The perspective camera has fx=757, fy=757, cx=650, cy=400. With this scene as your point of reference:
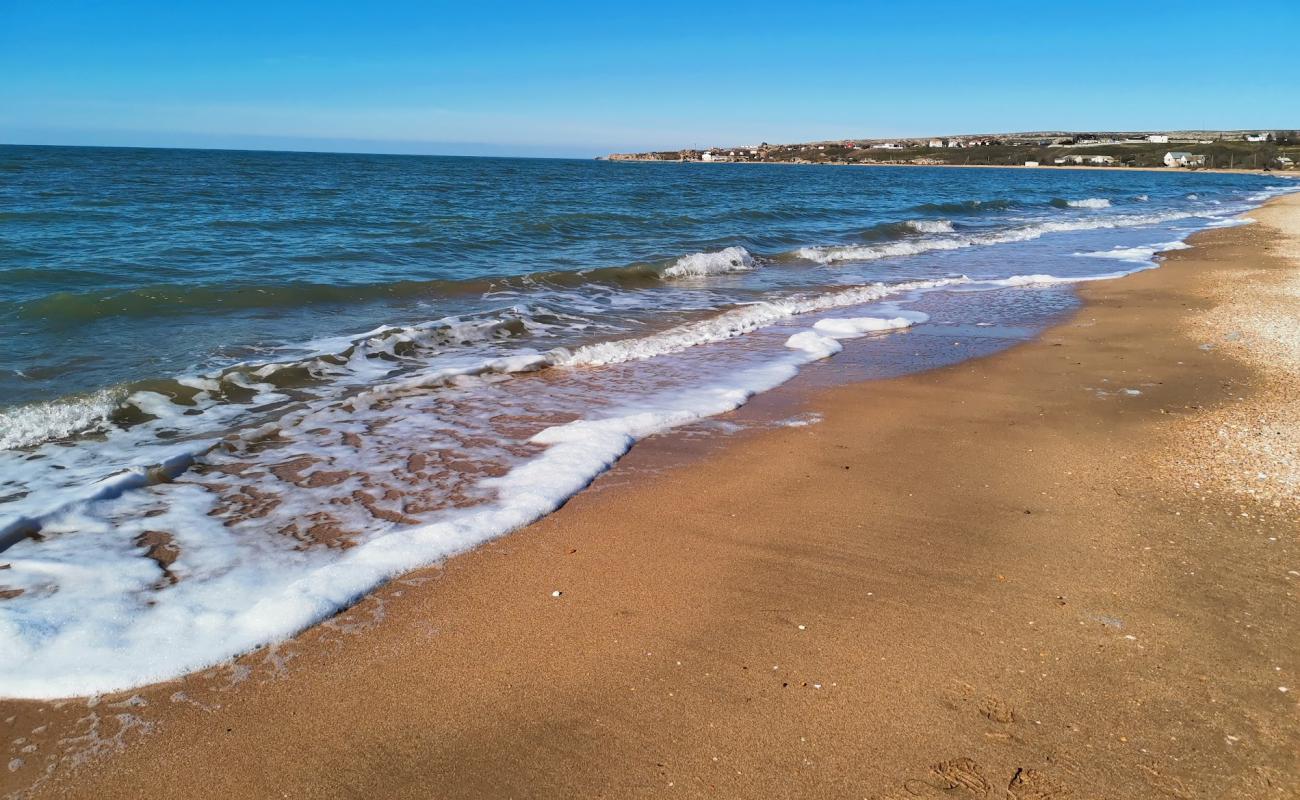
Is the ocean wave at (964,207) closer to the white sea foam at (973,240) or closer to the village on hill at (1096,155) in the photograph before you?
the white sea foam at (973,240)

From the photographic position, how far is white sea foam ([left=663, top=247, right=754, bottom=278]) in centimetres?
1468

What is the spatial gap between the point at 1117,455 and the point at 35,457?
7.36 metres

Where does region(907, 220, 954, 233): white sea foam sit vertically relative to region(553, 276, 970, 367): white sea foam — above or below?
above

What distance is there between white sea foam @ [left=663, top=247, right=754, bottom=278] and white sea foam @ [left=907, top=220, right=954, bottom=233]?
9535 millimetres

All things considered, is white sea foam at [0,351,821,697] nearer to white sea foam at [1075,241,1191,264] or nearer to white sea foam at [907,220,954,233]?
white sea foam at [1075,241,1191,264]

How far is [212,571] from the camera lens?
3625mm

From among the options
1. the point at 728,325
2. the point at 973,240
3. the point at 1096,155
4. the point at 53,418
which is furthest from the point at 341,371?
the point at 1096,155

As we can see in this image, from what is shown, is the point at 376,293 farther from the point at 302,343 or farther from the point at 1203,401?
the point at 1203,401

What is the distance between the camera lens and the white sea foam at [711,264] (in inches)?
578

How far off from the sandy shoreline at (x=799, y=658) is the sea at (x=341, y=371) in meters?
0.41

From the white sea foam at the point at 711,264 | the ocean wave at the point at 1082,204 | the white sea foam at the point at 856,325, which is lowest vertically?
the white sea foam at the point at 856,325

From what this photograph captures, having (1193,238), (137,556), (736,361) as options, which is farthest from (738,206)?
(137,556)

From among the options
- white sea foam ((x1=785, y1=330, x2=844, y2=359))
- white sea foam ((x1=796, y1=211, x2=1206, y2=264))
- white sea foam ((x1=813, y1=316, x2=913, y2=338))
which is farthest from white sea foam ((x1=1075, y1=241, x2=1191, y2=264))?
white sea foam ((x1=785, y1=330, x2=844, y2=359))

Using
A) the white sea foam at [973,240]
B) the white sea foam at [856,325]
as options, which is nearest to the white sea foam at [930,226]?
the white sea foam at [973,240]
